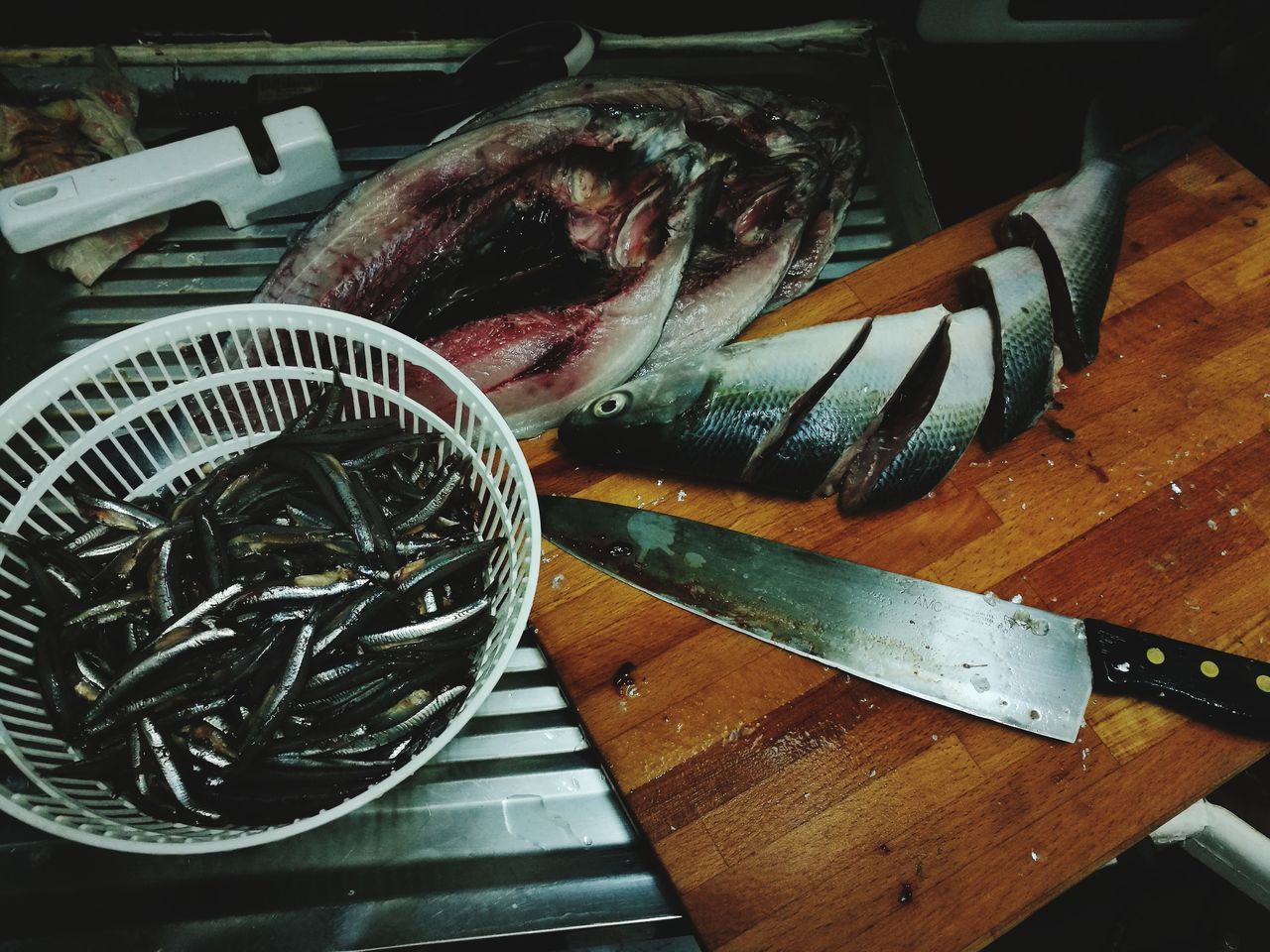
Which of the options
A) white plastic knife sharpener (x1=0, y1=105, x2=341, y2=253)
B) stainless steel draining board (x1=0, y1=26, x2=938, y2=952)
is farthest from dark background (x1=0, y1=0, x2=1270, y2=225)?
stainless steel draining board (x1=0, y1=26, x2=938, y2=952)

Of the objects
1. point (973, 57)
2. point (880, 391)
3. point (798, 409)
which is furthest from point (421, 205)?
point (973, 57)

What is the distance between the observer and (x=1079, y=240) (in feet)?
6.06

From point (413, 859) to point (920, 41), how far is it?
2.36 m

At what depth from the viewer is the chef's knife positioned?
4.90 ft

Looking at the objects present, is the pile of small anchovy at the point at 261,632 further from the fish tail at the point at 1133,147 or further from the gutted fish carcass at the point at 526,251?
the fish tail at the point at 1133,147

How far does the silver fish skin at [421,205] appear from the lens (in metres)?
1.79

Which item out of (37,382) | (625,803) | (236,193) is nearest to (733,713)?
(625,803)

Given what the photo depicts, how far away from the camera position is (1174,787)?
1471 mm

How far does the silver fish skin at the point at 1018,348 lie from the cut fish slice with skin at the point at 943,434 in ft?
0.12

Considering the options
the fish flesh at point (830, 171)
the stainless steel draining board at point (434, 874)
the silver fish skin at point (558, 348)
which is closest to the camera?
the stainless steel draining board at point (434, 874)

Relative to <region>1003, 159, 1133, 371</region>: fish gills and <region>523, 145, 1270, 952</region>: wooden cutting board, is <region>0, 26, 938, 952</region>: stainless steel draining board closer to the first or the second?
<region>523, 145, 1270, 952</region>: wooden cutting board

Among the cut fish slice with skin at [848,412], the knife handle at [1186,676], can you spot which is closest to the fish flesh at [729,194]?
the cut fish slice with skin at [848,412]

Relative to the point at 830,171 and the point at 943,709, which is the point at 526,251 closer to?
the point at 830,171

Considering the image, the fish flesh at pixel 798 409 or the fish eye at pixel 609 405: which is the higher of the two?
the fish eye at pixel 609 405
